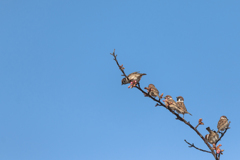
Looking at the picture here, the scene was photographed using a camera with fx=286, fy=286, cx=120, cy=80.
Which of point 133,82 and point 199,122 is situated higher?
point 133,82

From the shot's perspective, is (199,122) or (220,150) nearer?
(220,150)

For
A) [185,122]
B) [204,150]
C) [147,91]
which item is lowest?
[204,150]

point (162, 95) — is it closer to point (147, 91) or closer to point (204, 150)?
point (147, 91)

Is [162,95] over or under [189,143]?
over

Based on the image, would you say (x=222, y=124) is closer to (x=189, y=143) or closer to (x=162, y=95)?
(x=162, y=95)

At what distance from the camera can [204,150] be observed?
200 inches

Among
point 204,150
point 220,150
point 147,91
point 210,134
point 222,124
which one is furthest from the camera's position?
point 222,124

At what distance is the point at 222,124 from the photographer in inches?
395

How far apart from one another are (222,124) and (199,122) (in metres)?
4.51

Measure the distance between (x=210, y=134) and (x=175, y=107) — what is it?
1.77m

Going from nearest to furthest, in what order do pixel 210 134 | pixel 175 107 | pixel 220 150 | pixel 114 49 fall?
pixel 220 150 → pixel 114 49 → pixel 210 134 → pixel 175 107

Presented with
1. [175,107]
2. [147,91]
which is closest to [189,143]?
[147,91]

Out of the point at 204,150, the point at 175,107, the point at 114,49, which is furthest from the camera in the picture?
the point at 175,107

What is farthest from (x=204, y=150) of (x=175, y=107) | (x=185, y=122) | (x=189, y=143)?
(x=175, y=107)
